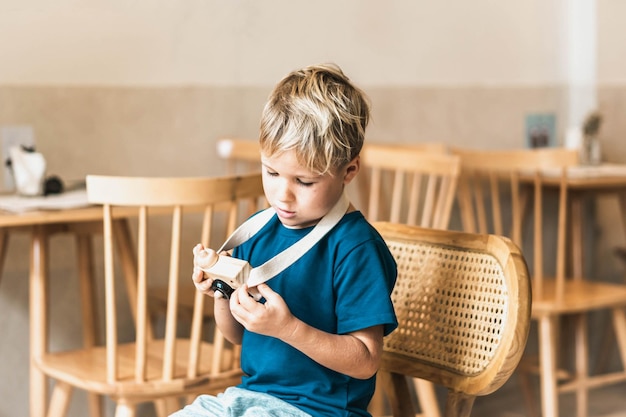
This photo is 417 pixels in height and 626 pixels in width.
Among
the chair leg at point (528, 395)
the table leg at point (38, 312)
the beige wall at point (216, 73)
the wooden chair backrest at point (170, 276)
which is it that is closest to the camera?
the wooden chair backrest at point (170, 276)

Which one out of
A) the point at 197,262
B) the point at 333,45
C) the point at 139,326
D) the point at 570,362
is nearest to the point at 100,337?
the point at 139,326

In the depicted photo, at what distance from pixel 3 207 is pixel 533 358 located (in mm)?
1979

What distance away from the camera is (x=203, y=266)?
1.20 meters

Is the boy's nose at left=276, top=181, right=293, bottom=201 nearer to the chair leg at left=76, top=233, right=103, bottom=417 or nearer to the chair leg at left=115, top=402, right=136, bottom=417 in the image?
the chair leg at left=115, top=402, right=136, bottom=417

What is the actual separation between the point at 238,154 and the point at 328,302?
1.49 m

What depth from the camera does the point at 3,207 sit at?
202 centimetres

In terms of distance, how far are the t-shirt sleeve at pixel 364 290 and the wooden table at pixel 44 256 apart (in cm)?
90

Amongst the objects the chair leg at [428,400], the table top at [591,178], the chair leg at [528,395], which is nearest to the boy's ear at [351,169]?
the chair leg at [428,400]

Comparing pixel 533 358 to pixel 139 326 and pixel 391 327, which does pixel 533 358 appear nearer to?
pixel 139 326

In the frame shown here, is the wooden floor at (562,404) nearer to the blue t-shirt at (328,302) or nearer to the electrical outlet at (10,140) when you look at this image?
the electrical outlet at (10,140)

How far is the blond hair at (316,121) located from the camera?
3.86 ft

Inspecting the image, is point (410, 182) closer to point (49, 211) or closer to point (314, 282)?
point (49, 211)

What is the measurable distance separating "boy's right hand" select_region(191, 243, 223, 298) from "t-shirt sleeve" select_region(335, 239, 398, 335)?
165 mm

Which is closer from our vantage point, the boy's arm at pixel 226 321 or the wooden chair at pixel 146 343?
the boy's arm at pixel 226 321
